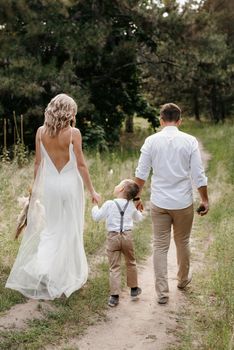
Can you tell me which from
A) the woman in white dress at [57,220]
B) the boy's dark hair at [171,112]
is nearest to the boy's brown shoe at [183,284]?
the woman in white dress at [57,220]

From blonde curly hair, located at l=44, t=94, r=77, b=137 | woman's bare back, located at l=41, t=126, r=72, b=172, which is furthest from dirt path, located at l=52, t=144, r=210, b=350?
blonde curly hair, located at l=44, t=94, r=77, b=137

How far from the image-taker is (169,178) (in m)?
5.54

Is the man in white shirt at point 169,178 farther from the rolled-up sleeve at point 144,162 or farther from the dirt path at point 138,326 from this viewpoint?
the dirt path at point 138,326

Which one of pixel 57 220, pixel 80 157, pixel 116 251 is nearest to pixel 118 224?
pixel 116 251

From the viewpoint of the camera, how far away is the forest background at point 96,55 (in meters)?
15.8

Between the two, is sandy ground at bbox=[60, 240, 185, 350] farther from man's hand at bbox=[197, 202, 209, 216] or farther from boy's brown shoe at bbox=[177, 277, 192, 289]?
man's hand at bbox=[197, 202, 209, 216]

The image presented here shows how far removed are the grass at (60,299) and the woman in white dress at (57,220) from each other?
0.19 meters

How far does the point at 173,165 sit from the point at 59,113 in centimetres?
132

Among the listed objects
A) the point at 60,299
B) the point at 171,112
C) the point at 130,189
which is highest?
the point at 171,112

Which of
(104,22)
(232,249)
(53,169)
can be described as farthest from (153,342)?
(104,22)

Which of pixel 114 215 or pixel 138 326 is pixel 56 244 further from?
pixel 138 326

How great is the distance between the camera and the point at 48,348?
4.50m

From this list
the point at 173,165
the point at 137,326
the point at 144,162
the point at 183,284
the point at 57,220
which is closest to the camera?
the point at 137,326

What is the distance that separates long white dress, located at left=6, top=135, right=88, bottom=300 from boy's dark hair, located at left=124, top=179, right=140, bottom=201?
562 millimetres
